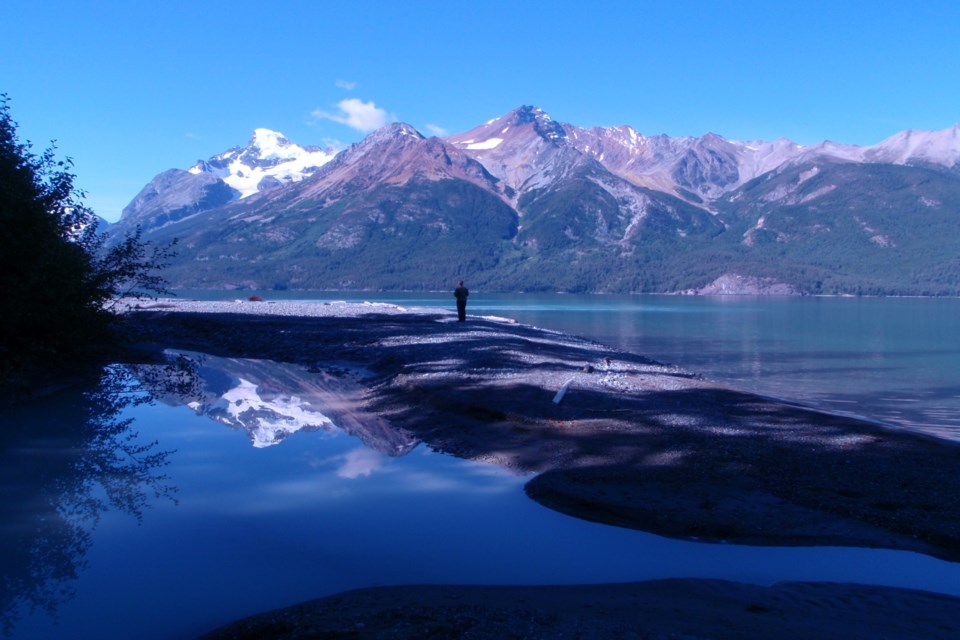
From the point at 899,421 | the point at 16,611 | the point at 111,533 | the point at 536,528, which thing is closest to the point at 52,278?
the point at 111,533

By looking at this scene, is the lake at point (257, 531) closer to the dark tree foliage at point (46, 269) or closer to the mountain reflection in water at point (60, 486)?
the mountain reflection in water at point (60, 486)

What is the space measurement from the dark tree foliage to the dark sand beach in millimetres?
3161

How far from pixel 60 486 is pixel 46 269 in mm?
10179

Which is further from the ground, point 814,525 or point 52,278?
point 52,278

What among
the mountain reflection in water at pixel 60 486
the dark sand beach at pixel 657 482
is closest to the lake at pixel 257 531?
the mountain reflection in water at pixel 60 486

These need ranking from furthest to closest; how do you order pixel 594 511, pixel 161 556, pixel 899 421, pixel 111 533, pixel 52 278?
pixel 899 421 → pixel 52 278 → pixel 594 511 → pixel 111 533 → pixel 161 556

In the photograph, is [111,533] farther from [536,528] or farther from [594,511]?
[594,511]

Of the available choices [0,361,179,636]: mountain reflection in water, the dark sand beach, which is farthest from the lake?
the dark sand beach

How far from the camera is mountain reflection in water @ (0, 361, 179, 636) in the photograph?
24.5ft

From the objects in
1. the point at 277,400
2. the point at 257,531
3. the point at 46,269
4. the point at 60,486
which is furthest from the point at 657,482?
the point at 46,269

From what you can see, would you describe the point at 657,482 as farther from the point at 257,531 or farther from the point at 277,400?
the point at 277,400

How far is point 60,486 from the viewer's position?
424 inches

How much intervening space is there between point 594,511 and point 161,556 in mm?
5422

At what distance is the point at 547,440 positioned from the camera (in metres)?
14.0
